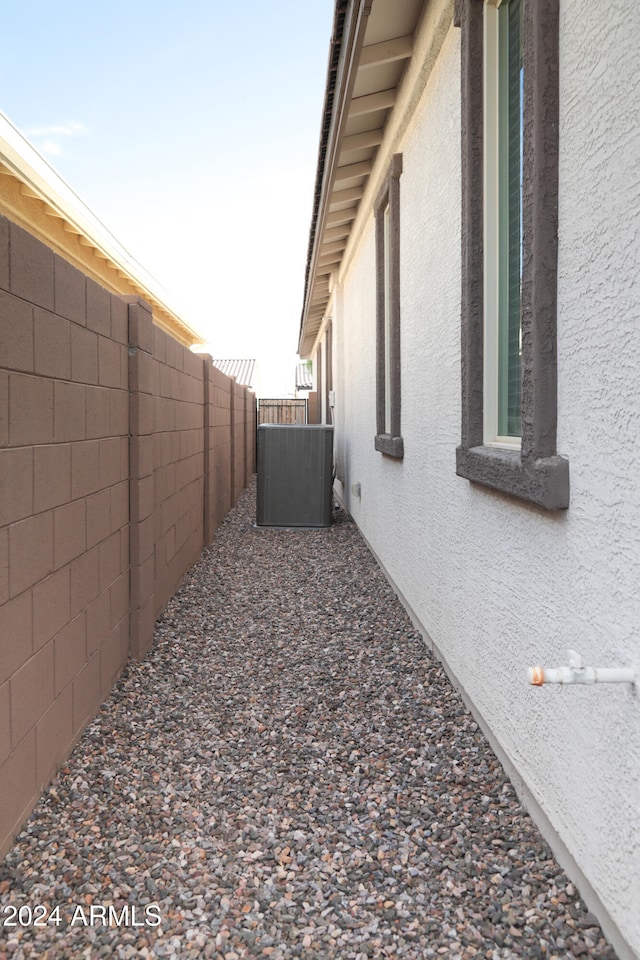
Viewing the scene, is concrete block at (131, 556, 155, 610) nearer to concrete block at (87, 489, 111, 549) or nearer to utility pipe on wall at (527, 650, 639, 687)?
concrete block at (87, 489, 111, 549)

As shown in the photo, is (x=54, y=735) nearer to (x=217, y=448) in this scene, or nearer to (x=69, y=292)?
(x=69, y=292)

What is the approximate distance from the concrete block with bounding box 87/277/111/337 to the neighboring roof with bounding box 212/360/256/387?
28984 millimetres

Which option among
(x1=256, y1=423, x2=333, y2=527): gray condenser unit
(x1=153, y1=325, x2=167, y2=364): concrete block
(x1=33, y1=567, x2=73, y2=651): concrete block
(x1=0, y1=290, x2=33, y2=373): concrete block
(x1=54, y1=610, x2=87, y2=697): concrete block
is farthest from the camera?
(x1=256, y1=423, x2=333, y2=527): gray condenser unit

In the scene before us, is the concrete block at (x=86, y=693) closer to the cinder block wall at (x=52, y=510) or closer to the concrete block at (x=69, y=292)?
the cinder block wall at (x=52, y=510)

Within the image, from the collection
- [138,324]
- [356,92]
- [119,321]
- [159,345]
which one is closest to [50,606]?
[119,321]

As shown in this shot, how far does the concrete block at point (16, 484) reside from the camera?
2.24 m

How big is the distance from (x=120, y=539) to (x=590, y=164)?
9.51 ft

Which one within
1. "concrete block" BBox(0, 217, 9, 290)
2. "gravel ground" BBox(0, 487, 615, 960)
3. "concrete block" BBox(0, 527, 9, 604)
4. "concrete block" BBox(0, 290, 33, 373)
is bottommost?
"gravel ground" BBox(0, 487, 615, 960)

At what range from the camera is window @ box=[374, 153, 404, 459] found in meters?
5.23

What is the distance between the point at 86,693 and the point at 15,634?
0.98 m

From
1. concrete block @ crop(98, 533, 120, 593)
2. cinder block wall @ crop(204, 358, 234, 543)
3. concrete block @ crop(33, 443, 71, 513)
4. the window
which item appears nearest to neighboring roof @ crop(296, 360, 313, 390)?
cinder block wall @ crop(204, 358, 234, 543)

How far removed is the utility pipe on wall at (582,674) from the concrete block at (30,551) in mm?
1585

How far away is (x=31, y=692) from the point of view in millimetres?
2455

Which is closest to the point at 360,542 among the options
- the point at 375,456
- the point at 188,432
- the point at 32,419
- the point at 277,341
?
the point at 375,456
